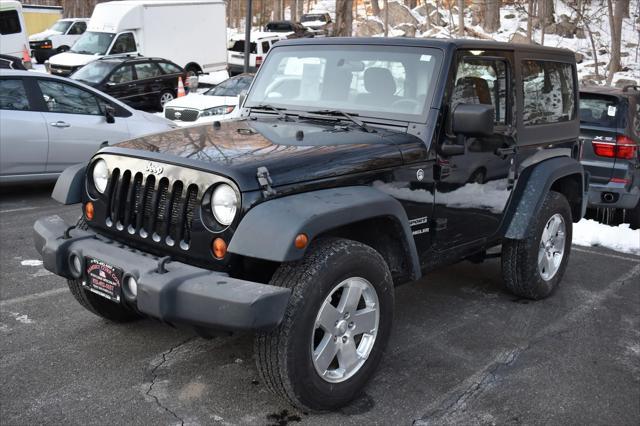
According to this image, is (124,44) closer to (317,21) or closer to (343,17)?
(343,17)

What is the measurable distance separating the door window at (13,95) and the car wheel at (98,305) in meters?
4.53

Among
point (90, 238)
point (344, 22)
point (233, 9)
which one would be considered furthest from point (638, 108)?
point (233, 9)

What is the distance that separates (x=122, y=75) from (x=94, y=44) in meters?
5.49

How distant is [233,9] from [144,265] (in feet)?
226

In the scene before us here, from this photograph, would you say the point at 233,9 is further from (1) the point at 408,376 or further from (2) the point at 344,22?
(1) the point at 408,376

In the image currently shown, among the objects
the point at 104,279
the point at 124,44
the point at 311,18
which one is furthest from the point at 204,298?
the point at 311,18

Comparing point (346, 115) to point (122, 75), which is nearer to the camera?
point (346, 115)

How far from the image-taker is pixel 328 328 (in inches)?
137

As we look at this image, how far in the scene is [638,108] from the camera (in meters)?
8.26

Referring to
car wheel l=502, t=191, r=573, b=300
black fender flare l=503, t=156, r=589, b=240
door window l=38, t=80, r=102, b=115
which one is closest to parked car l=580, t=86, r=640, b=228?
car wheel l=502, t=191, r=573, b=300

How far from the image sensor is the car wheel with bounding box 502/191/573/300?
203 inches

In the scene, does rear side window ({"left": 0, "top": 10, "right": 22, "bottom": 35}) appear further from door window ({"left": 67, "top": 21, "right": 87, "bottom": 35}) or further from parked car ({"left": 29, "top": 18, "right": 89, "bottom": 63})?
door window ({"left": 67, "top": 21, "right": 87, "bottom": 35})

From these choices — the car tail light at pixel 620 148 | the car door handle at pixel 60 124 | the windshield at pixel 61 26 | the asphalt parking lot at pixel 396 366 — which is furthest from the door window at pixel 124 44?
the asphalt parking lot at pixel 396 366

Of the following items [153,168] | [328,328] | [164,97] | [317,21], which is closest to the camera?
[328,328]
